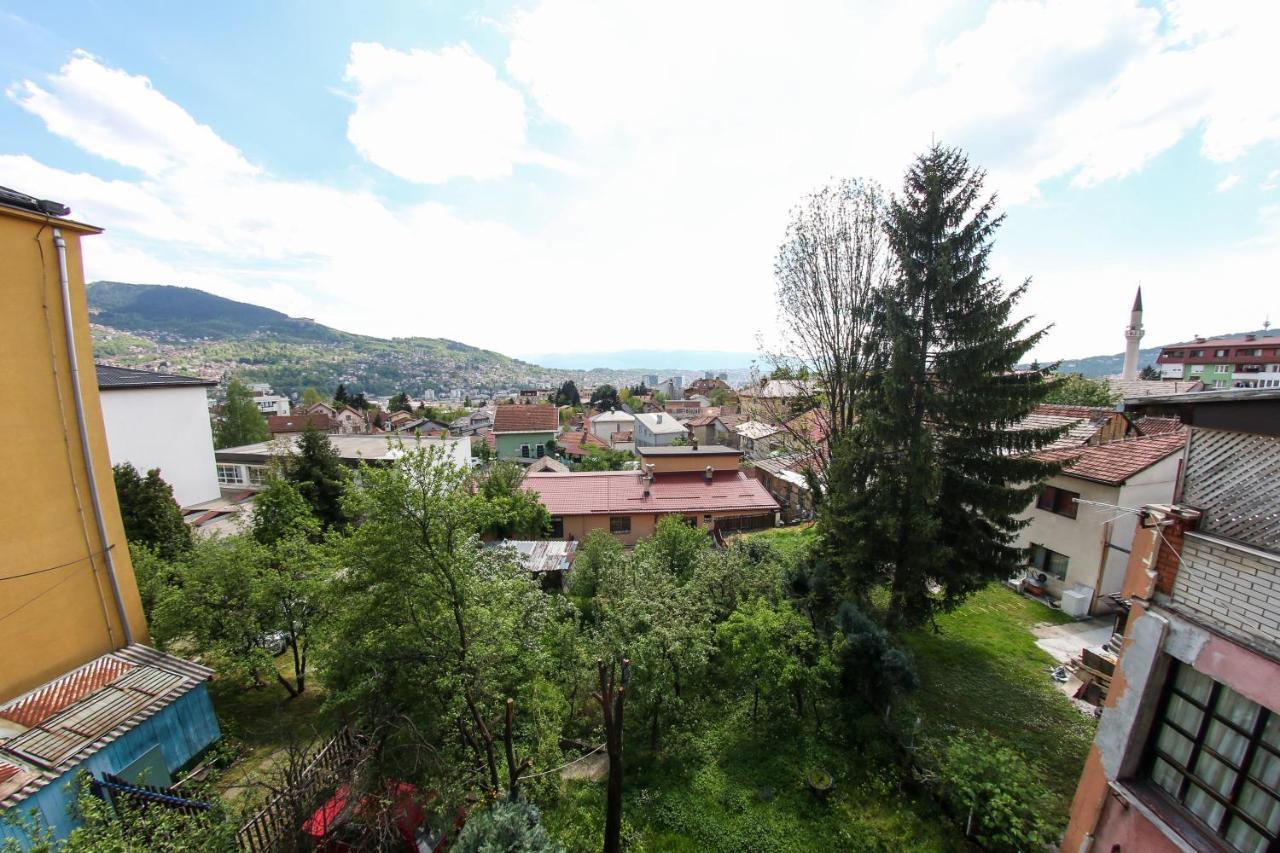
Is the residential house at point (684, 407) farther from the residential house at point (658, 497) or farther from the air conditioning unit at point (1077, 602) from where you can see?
the air conditioning unit at point (1077, 602)

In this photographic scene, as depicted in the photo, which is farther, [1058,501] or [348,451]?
[348,451]

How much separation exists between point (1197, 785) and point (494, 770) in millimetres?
9287

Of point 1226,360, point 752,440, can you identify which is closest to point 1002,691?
point 752,440

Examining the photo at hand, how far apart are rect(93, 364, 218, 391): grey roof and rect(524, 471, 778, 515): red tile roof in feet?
65.9

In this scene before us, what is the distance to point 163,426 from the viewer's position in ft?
85.8

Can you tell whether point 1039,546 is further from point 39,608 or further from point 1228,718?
point 39,608

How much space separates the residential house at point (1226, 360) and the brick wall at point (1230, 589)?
82.1 m

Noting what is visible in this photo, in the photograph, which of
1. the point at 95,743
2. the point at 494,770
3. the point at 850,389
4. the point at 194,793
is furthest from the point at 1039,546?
the point at 95,743

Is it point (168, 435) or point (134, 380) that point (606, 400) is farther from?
point (134, 380)

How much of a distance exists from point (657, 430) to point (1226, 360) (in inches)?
3260

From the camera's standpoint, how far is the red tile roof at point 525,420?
50.6 meters

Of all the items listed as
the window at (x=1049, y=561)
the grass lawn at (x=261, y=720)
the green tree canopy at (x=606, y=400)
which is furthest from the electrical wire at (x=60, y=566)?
the green tree canopy at (x=606, y=400)

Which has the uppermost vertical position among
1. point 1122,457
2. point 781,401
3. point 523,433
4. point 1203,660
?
point 781,401

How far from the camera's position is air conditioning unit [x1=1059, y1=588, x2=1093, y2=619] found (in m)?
14.4
